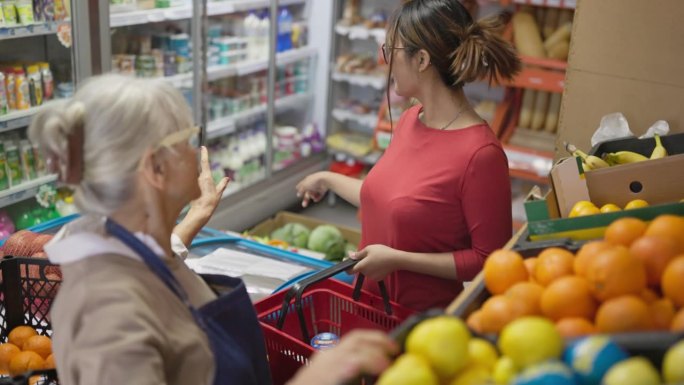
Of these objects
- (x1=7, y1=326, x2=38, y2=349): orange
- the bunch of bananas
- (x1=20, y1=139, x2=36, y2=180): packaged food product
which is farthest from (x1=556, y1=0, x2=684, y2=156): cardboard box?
(x1=20, y1=139, x2=36, y2=180): packaged food product

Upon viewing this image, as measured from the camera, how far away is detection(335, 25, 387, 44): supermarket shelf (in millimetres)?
5324

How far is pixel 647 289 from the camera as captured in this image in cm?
131

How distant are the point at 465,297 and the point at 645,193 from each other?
85 cm

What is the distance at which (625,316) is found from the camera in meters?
1.18

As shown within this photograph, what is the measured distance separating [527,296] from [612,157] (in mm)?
1255

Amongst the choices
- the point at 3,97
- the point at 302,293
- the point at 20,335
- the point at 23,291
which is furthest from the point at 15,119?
the point at 302,293

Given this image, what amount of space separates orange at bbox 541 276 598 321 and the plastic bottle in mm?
4423

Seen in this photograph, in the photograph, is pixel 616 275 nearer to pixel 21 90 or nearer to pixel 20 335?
pixel 20 335

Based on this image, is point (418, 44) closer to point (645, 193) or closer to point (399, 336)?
point (645, 193)

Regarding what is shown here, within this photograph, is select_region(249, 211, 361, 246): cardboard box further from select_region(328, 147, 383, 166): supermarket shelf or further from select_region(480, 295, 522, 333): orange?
select_region(480, 295, 522, 333): orange

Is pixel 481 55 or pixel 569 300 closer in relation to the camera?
pixel 569 300

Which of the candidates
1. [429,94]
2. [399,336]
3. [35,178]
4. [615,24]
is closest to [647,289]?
[399,336]

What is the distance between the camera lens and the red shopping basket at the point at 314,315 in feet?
6.75

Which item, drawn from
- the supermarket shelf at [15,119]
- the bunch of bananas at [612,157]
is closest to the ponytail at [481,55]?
the bunch of bananas at [612,157]
